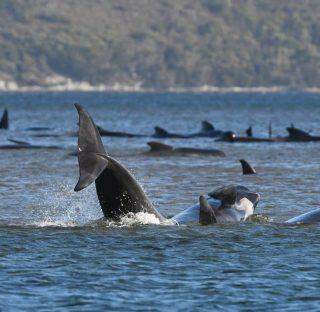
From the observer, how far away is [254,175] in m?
42.3

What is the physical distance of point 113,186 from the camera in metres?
A: 24.9

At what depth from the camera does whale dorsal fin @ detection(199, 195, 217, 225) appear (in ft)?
84.6

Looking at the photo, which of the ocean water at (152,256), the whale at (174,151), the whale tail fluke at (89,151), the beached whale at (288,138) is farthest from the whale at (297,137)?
the whale tail fluke at (89,151)

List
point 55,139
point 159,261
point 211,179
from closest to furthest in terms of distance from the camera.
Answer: point 159,261, point 211,179, point 55,139

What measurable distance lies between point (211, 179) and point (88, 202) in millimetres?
7720

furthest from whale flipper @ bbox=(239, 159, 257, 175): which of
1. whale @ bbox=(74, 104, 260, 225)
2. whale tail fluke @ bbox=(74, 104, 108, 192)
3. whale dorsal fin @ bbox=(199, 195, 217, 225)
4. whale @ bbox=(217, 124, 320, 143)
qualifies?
whale @ bbox=(217, 124, 320, 143)

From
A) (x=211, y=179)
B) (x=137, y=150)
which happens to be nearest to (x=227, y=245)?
(x=211, y=179)

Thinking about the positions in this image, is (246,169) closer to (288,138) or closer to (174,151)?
(174,151)

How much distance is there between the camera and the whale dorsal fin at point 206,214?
25.8 m

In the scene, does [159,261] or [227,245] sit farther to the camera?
[227,245]

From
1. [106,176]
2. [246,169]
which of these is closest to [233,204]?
[106,176]

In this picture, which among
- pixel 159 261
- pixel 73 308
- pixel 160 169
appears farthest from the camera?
pixel 160 169

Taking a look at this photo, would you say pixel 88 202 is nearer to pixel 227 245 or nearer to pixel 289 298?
pixel 227 245

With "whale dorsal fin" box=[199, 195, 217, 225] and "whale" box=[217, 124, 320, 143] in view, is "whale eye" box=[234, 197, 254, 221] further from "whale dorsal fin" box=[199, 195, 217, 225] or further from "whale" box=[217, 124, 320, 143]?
"whale" box=[217, 124, 320, 143]
